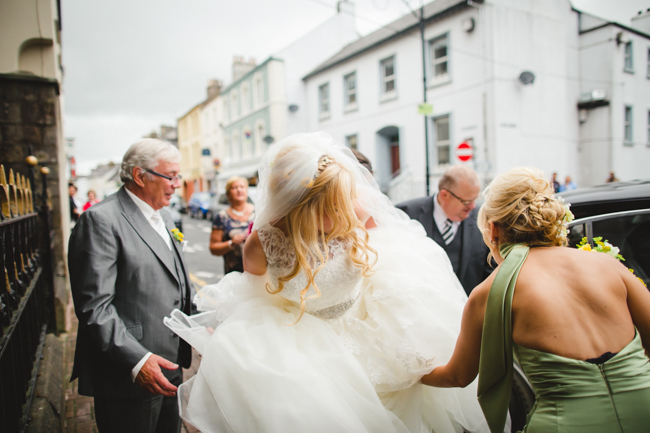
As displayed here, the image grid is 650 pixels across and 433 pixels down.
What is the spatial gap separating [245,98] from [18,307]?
25.0 metres

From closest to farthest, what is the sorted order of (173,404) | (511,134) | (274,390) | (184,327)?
(274,390), (184,327), (173,404), (511,134)

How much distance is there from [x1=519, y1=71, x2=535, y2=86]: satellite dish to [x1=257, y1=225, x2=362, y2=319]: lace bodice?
562 inches

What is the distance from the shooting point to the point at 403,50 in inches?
627

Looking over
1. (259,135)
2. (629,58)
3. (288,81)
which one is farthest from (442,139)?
(259,135)

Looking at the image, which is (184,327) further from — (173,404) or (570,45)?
(570,45)

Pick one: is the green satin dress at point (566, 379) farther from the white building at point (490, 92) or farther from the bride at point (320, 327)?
the white building at point (490, 92)

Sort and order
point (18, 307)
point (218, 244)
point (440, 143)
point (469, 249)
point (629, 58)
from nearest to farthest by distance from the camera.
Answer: point (18, 307) → point (469, 249) → point (218, 244) → point (440, 143) → point (629, 58)

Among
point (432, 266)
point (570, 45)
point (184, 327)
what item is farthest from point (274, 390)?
point (570, 45)

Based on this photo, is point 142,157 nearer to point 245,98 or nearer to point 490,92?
point 490,92

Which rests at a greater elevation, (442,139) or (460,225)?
(442,139)

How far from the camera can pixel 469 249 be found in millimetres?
3328

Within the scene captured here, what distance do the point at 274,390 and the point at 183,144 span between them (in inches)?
1563

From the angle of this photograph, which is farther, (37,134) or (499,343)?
(37,134)

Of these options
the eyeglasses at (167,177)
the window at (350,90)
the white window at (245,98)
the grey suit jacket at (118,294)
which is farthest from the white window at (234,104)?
the grey suit jacket at (118,294)
